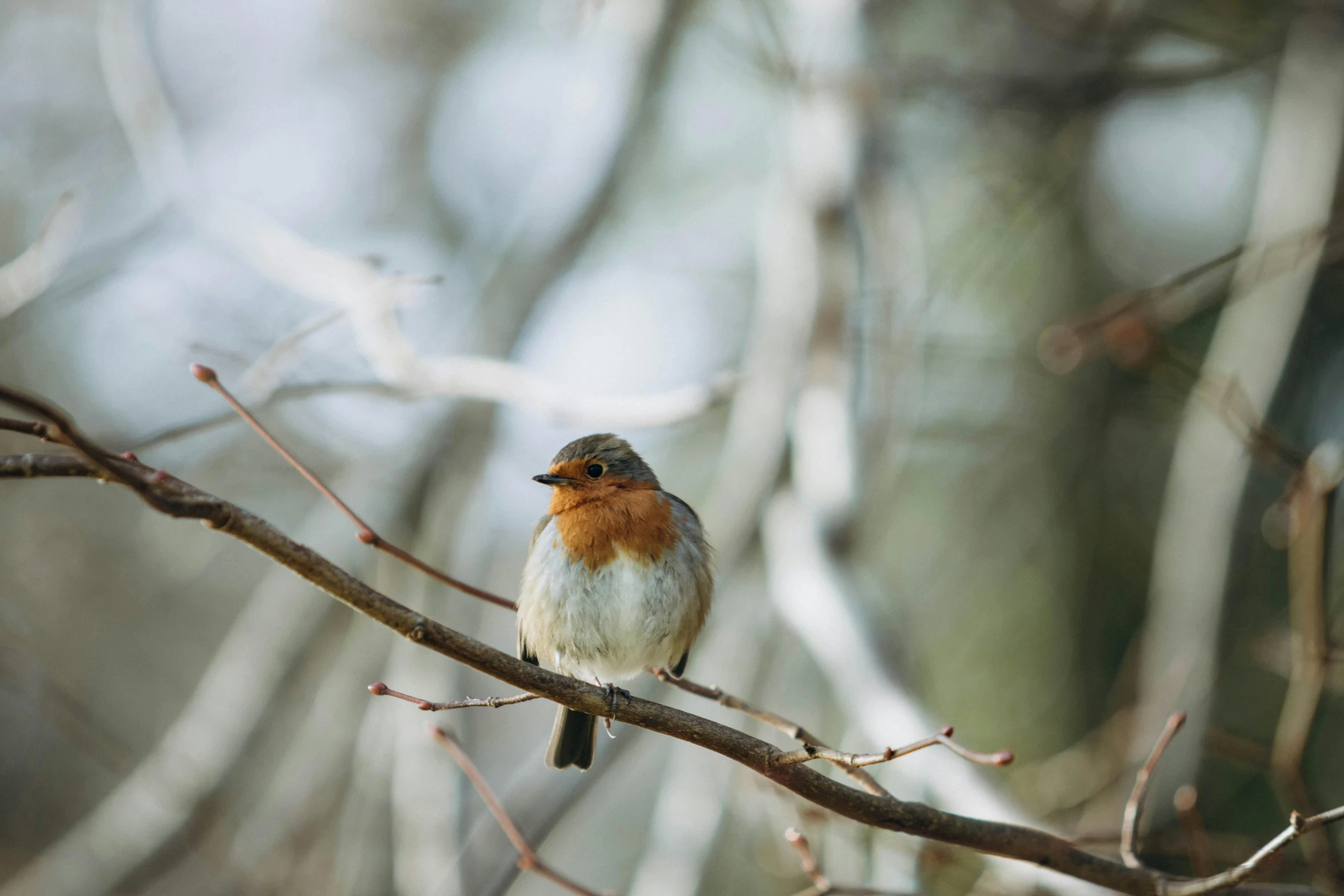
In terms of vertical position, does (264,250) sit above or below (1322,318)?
below

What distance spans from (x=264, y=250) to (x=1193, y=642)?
4.14m

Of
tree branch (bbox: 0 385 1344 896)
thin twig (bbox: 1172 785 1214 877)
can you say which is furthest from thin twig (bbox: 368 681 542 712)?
thin twig (bbox: 1172 785 1214 877)

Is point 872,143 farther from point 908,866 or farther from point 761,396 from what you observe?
point 908,866

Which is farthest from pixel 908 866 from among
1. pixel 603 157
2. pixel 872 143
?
pixel 603 157

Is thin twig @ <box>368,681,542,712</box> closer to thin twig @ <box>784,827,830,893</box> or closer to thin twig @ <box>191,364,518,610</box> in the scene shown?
thin twig @ <box>191,364,518,610</box>

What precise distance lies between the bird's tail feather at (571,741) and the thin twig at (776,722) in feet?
3.09

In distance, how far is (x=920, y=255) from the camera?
4582 millimetres

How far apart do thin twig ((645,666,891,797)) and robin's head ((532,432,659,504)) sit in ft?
3.07

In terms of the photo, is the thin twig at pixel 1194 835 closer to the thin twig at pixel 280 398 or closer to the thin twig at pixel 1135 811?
the thin twig at pixel 1135 811

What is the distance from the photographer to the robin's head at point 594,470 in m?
3.26

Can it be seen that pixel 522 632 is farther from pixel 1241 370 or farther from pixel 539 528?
pixel 1241 370

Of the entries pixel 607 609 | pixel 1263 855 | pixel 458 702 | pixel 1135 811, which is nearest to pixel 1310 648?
pixel 1135 811

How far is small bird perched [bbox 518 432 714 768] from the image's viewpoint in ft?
10.2

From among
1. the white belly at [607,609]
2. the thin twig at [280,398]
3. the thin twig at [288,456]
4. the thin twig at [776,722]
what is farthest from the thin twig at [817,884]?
the thin twig at [280,398]
